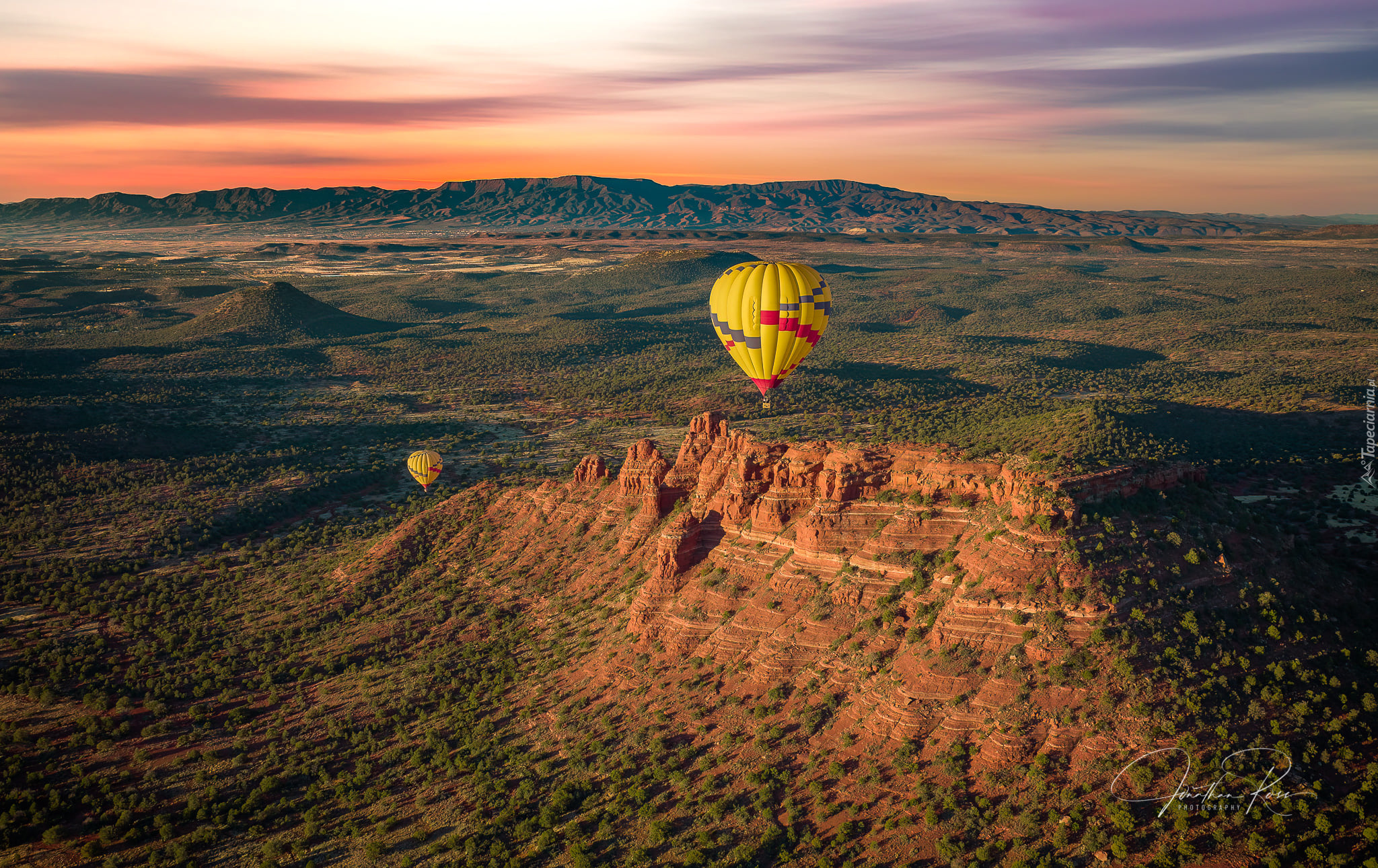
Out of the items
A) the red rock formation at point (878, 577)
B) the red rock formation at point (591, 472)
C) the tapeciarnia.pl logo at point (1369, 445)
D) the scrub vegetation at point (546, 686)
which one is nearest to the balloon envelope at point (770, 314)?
the red rock formation at point (878, 577)

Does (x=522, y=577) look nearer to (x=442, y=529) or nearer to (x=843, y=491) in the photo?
(x=442, y=529)

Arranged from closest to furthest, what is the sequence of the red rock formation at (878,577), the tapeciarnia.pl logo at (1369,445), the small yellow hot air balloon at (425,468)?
the red rock formation at (878,577) → the tapeciarnia.pl logo at (1369,445) → the small yellow hot air balloon at (425,468)

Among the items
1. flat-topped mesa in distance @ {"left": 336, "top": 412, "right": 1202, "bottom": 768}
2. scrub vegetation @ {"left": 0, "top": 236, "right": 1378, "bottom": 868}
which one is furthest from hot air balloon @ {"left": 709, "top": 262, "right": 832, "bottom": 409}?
scrub vegetation @ {"left": 0, "top": 236, "right": 1378, "bottom": 868}

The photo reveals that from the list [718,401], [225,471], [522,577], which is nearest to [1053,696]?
[522,577]

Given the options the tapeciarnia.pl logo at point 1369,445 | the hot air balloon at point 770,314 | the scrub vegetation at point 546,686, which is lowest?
the scrub vegetation at point 546,686

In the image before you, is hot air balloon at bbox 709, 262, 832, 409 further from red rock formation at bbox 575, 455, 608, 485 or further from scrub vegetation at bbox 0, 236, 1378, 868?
scrub vegetation at bbox 0, 236, 1378, 868

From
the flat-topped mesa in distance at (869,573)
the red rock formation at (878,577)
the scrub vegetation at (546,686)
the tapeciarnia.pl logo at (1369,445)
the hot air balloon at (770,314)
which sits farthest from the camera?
the tapeciarnia.pl logo at (1369,445)

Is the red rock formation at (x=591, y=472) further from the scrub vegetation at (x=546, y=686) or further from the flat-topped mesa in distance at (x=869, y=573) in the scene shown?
the flat-topped mesa in distance at (x=869, y=573)
